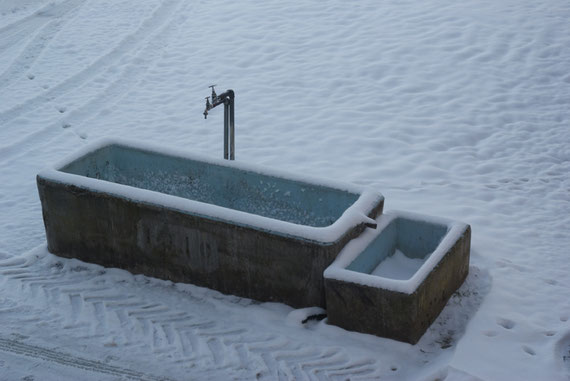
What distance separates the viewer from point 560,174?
7320 millimetres

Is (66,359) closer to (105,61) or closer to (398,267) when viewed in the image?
(398,267)

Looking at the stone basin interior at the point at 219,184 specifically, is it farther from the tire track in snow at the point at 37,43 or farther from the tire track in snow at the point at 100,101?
the tire track in snow at the point at 37,43

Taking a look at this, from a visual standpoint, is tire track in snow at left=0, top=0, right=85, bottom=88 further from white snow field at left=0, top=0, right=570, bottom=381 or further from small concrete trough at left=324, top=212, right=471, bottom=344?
small concrete trough at left=324, top=212, right=471, bottom=344

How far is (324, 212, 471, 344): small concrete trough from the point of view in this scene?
16.2 ft

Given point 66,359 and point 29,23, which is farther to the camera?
point 29,23

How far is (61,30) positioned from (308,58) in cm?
312

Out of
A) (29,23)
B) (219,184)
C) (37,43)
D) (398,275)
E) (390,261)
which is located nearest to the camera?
(398,275)

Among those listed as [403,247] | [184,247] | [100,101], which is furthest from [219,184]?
[100,101]

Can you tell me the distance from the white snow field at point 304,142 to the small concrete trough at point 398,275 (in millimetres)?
106

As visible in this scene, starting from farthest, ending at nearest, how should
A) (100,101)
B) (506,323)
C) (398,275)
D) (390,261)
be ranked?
(100,101)
(390,261)
(398,275)
(506,323)

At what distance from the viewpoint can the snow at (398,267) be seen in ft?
18.2

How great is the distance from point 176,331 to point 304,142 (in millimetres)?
3018

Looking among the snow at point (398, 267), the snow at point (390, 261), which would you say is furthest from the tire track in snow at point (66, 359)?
the snow at point (398, 267)

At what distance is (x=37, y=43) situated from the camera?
10.2 metres
